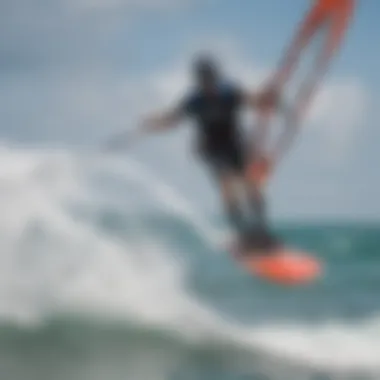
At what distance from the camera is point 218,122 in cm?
225

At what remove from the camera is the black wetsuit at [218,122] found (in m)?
2.24

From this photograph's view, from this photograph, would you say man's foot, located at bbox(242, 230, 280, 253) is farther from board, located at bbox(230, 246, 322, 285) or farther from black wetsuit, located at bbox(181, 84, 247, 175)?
black wetsuit, located at bbox(181, 84, 247, 175)

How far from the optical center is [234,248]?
2.28 metres

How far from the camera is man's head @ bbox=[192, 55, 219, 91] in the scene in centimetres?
223

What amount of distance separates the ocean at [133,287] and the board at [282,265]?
0.02m

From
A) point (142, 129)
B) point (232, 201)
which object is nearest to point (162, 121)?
point (142, 129)

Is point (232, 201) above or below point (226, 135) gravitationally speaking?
below

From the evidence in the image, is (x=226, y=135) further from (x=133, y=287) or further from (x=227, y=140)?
(x=133, y=287)

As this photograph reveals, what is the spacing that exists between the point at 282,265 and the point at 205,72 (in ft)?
1.32

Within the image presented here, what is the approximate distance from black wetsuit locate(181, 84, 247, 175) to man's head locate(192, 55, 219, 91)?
0.6 inches

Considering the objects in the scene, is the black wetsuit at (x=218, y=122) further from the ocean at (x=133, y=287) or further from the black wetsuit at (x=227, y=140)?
the ocean at (x=133, y=287)

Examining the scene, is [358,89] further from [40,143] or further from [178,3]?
[40,143]

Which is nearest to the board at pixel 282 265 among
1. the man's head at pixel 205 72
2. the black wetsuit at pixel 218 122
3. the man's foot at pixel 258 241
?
the man's foot at pixel 258 241

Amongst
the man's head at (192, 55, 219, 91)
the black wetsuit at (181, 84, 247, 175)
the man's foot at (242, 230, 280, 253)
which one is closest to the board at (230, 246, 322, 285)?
the man's foot at (242, 230, 280, 253)
